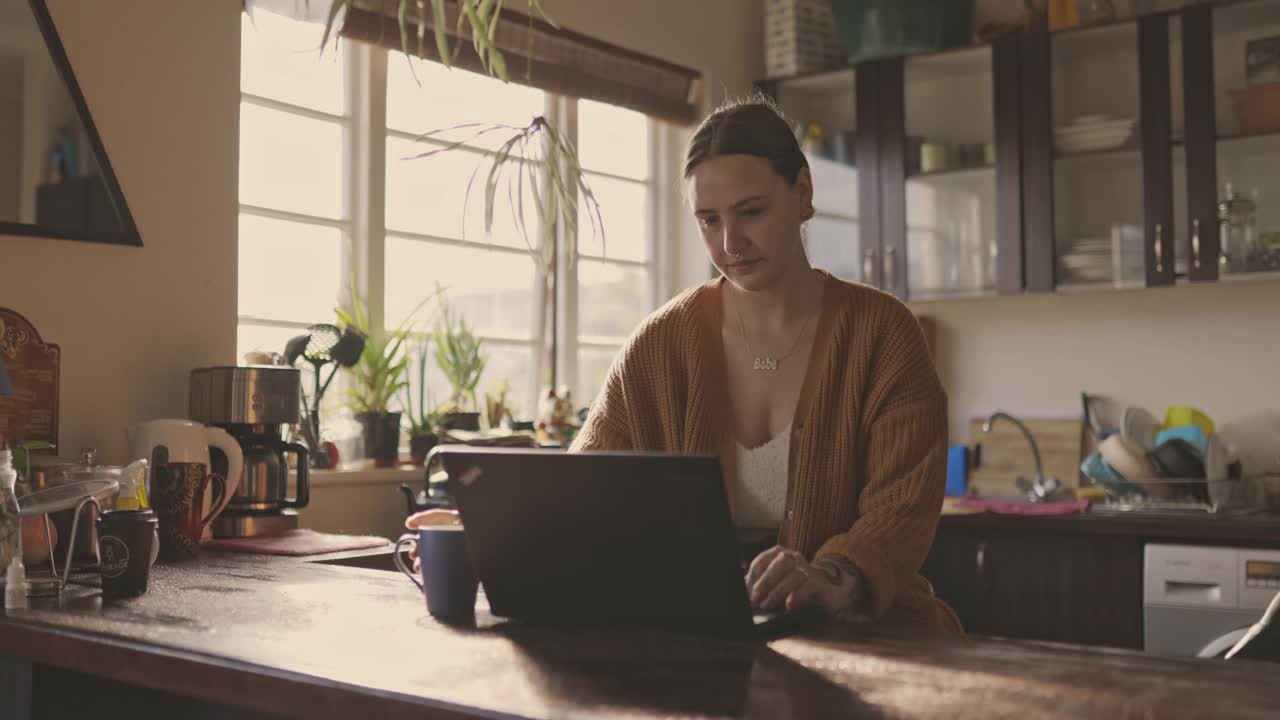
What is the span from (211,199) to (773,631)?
1875mm

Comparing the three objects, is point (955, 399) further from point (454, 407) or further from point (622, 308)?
point (454, 407)

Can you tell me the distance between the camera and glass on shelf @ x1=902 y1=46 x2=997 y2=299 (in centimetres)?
419

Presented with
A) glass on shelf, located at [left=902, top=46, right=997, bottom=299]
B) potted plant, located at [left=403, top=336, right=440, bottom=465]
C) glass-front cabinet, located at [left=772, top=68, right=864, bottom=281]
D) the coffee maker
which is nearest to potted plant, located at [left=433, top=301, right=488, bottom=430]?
potted plant, located at [left=403, top=336, right=440, bottom=465]

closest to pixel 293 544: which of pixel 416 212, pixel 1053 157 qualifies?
pixel 416 212

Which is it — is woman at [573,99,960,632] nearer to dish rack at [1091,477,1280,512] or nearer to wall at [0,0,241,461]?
wall at [0,0,241,461]

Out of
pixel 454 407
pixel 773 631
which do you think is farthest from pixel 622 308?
pixel 773 631

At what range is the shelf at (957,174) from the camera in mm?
4199

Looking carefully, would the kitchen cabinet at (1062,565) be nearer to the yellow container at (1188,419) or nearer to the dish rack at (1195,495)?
the dish rack at (1195,495)

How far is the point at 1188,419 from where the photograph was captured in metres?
3.84

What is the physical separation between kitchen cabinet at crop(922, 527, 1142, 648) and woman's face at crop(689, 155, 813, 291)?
1.94m

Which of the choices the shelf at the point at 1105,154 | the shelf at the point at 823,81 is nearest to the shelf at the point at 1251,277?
the shelf at the point at 1105,154

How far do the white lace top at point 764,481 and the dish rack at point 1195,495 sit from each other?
1907 millimetres

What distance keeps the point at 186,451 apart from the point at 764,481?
1.21 meters

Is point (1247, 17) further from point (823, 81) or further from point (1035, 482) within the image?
point (1035, 482)
